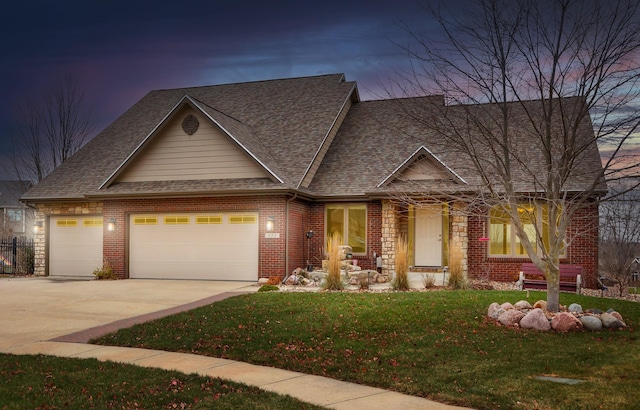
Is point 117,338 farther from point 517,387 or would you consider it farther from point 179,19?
point 179,19

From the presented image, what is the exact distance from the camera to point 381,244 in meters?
19.6

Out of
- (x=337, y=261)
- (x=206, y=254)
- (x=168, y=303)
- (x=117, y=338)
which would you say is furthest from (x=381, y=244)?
(x=117, y=338)

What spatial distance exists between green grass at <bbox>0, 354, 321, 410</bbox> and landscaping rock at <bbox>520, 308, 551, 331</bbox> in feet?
16.8

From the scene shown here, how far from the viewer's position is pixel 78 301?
46.8ft

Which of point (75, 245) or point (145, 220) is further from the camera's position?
point (75, 245)

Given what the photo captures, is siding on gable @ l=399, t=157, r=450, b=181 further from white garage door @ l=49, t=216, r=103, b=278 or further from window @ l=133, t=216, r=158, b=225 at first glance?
white garage door @ l=49, t=216, r=103, b=278

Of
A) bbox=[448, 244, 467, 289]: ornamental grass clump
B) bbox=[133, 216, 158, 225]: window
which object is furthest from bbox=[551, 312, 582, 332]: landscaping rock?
bbox=[133, 216, 158, 225]: window

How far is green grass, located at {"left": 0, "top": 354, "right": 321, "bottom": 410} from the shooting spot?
19.8 ft

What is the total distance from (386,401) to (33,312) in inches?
374

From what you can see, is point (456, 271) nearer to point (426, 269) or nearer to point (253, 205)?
point (426, 269)

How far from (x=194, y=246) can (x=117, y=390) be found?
531 inches

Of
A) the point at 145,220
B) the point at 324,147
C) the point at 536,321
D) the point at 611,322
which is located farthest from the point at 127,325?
the point at 324,147

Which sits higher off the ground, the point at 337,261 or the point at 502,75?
the point at 502,75

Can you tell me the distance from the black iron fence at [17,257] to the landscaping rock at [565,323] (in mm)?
20548
